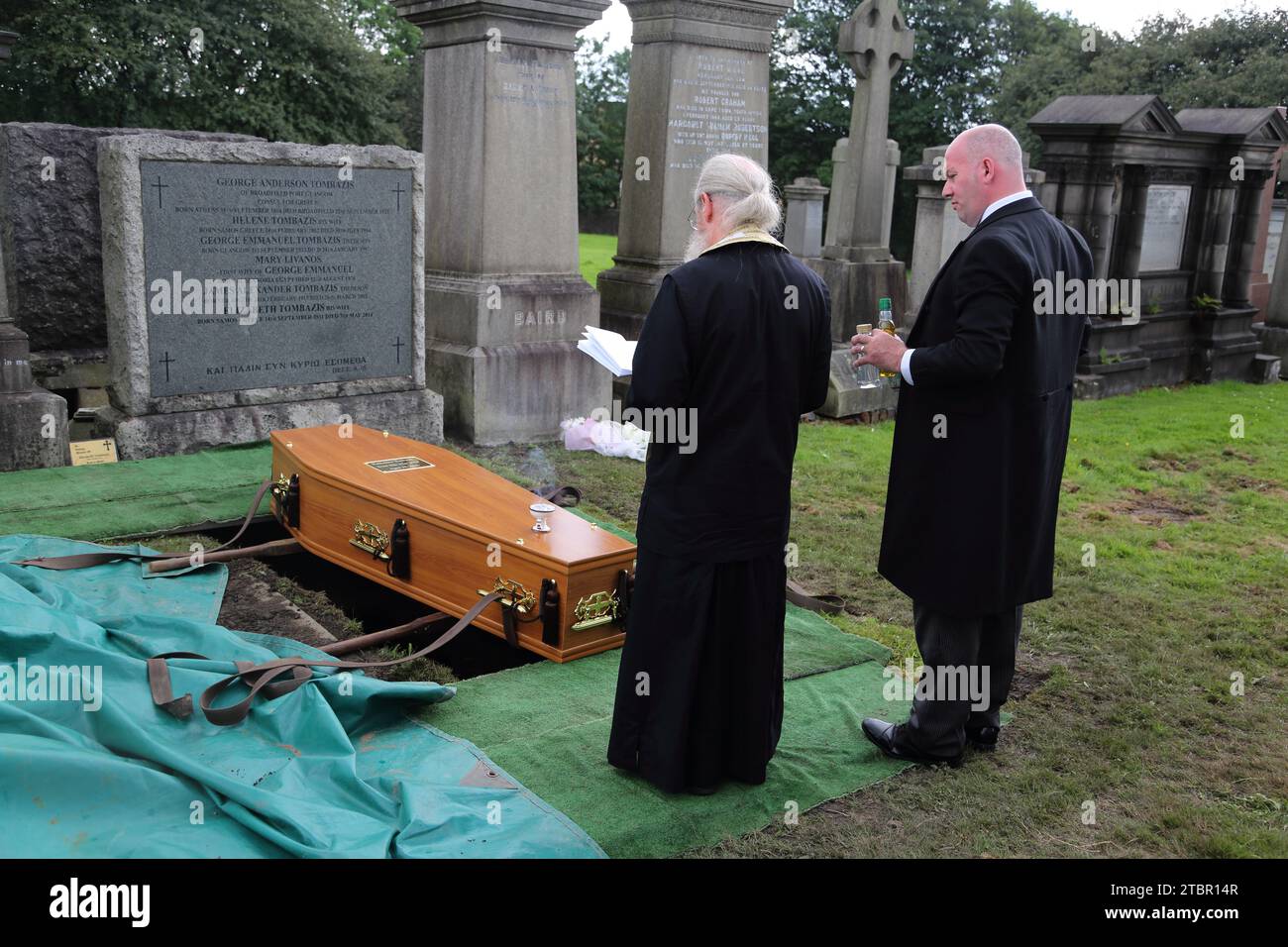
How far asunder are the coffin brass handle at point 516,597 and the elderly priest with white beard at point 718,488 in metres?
0.91

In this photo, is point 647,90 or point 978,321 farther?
point 647,90

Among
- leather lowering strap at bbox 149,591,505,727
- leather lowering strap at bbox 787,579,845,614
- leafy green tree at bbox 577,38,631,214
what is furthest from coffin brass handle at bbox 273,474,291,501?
leafy green tree at bbox 577,38,631,214

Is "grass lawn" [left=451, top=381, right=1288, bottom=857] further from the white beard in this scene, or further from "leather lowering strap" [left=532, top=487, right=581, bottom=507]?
the white beard

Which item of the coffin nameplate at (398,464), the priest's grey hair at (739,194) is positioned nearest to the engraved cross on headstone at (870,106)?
the coffin nameplate at (398,464)

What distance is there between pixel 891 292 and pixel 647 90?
9.97 feet

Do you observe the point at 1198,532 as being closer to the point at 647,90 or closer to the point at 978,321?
the point at 978,321

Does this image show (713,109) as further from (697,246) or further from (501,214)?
(697,246)

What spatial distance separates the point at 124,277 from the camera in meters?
5.92

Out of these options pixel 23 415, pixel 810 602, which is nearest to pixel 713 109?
pixel 810 602

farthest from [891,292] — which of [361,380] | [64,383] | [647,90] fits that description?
[64,383]

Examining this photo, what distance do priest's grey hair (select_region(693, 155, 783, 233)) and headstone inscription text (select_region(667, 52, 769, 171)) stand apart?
225 inches

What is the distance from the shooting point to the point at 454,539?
14.4 ft

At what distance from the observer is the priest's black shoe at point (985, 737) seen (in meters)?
3.76

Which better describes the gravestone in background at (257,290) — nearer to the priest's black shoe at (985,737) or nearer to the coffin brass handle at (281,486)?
the coffin brass handle at (281,486)
